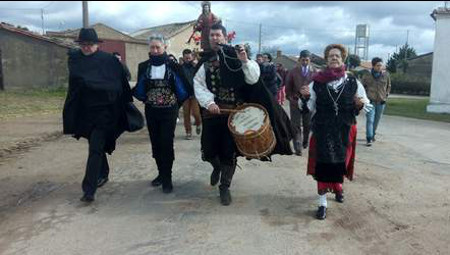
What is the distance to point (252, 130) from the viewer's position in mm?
5113

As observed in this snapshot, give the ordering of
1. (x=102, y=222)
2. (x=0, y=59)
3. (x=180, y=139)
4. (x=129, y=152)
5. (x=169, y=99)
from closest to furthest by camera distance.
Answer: (x=102, y=222) < (x=169, y=99) < (x=129, y=152) < (x=180, y=139) < (x=0, y=59)

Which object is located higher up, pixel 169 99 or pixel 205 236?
pixel 169 99

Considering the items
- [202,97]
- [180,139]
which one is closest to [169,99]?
[202,97]

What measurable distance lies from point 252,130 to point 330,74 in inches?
40.7

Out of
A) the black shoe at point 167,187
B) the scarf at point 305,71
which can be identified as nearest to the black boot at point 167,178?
the black shoe at point 167,187

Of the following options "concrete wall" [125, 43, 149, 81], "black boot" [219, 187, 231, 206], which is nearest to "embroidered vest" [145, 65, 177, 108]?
"black boot" [219, 187, 231, 206]

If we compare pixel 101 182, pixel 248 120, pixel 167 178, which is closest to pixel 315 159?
pixel 248 120

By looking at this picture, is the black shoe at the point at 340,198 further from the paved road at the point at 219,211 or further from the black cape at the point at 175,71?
the black cape at the point at 175,71

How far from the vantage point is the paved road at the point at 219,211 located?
4438 mm

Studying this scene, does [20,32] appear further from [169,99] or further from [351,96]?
[351,96]

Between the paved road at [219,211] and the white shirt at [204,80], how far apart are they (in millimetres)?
1211

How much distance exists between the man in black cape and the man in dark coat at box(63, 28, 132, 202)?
1053 mm

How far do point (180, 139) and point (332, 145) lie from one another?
5.39 metres

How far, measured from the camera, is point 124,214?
5.27 metres
